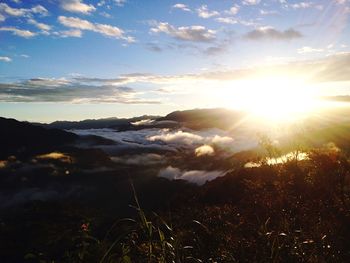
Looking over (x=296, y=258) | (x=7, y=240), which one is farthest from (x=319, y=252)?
(x=7, y=240)

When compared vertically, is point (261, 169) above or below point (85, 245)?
below

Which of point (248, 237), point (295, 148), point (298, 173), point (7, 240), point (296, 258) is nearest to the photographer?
point (296, 258)

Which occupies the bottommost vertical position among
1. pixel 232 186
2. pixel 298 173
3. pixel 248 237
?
pixel 232 186

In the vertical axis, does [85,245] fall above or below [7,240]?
above

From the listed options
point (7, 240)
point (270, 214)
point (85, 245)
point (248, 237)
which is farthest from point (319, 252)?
point (7, 240)

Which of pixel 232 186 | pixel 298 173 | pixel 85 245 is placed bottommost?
pixel 232 186

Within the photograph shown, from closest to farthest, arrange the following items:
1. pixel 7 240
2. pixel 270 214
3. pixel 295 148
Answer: pixel 270 214 → pixel 295 148 → pixel 7 240

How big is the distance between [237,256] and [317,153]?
783 inches

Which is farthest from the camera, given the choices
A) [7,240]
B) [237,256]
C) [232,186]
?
[7,240]

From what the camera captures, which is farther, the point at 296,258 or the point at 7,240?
the point at 7,240

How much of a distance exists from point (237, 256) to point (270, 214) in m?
5.05

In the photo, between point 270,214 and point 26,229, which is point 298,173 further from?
point 26,229

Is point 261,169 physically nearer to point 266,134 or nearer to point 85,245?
point 266,134

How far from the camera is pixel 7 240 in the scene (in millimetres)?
84750
